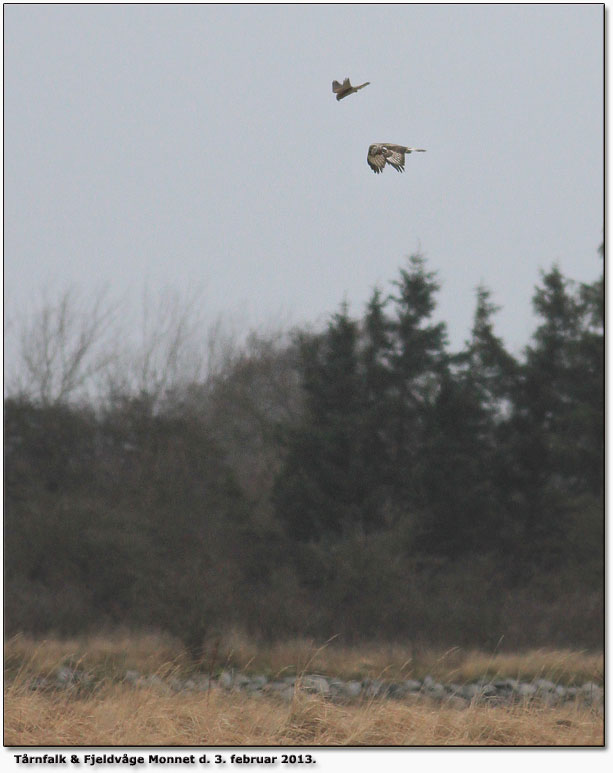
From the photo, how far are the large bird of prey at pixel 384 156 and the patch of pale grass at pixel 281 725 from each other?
286 centimetres

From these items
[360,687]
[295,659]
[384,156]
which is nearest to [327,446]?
[295,659]

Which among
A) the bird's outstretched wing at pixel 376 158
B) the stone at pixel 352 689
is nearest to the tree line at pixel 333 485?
the stone at pixel 352 689

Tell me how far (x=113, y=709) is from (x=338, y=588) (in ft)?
26.0

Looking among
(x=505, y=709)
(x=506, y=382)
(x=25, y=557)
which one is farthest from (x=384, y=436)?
(x=505, y=709)

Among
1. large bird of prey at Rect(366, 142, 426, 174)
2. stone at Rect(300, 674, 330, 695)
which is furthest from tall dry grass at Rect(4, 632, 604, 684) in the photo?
large bird of prey at Rect(366, 142, 426, 174)

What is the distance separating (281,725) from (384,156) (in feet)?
9.78

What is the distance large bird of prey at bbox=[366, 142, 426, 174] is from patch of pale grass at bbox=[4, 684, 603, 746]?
2857 millimetres

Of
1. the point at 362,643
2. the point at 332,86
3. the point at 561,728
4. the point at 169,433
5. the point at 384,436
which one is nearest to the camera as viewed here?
the point at 332,86

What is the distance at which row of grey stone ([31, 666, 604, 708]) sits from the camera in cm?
673

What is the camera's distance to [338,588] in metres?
12.8

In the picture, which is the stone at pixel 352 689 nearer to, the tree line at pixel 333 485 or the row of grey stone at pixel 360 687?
the row of grey stone at pixel 360 687

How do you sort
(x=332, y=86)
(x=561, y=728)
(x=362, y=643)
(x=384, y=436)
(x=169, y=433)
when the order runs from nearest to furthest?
(x=332, y=86) < (x=561, y=728) < (x=362, y=643) < (x=169, y=433) < (x=384, y=436)

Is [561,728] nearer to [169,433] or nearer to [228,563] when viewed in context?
[228,563]

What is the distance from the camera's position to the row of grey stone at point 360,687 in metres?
6.73
